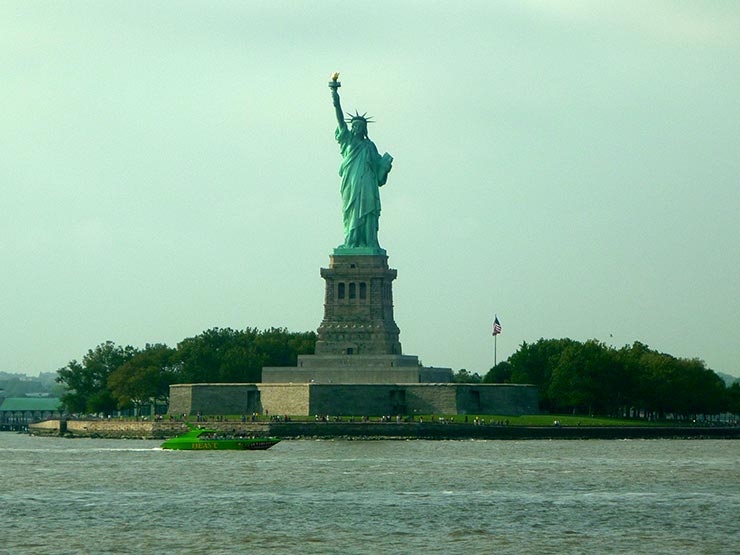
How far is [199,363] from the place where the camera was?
140125mm

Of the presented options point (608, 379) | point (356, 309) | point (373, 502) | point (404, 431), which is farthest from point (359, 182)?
point (373, 502)

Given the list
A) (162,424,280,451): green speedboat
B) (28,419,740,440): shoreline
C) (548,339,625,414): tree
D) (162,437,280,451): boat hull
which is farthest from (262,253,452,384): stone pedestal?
(162,437,280,451): boat hull

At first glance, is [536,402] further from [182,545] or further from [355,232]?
[182,545]

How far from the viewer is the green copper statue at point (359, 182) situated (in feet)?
403

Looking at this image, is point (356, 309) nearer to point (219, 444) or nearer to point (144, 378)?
point (219, 444)

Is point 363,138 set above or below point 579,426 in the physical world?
above

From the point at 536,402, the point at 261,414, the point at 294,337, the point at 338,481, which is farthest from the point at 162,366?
the point at 338,481

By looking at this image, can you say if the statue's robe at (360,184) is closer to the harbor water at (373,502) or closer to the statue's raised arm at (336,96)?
the statue's raised arm at (336,96)

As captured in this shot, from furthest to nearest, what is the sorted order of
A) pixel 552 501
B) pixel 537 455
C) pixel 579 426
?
1. pixel 579 426
2. pixel 537 455
3. pixel 552 501

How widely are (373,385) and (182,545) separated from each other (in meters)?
66.3

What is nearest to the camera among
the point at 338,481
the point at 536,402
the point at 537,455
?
the point at 338,481

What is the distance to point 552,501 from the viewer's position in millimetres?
65250

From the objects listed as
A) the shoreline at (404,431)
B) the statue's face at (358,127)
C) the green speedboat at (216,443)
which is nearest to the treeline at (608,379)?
the shoreline at (404,431)

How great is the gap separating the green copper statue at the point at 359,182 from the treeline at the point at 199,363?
708 inches
